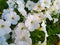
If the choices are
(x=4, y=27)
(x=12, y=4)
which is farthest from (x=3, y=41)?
(x=12, y=4)

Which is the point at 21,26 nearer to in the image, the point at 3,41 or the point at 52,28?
the point at 3,41

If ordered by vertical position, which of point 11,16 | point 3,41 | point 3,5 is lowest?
point 3,41

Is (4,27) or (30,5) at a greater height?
(30,5)

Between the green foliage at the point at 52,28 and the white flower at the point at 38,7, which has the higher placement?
the white flower at the point at 38,7

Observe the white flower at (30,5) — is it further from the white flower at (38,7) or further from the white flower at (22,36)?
the white flower at (22,36)

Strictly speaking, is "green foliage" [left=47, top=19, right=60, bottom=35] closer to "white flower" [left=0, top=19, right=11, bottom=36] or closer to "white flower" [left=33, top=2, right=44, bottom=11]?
"white flower" [left=33, top=2, right=44, bottom=11]

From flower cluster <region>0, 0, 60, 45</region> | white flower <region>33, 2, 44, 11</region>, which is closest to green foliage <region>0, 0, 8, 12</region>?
flower cluster <region>0, 0, 60, 45</region>

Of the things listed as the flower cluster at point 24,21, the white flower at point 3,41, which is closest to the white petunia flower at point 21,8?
the flower cluster at point 24,21

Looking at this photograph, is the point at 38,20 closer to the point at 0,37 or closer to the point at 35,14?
the point at 35,14
